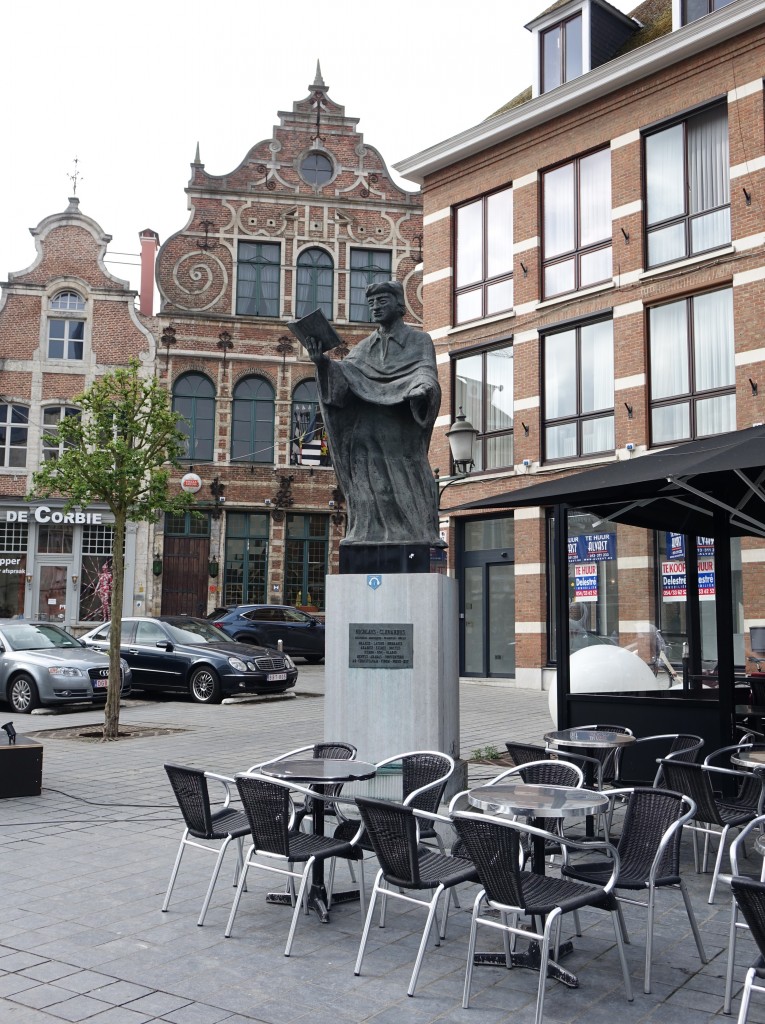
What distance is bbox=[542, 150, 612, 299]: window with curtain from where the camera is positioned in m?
19.0

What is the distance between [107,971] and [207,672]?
1268 cm

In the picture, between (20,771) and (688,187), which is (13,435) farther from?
(20,771)

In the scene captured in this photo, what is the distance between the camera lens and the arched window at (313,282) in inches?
1254

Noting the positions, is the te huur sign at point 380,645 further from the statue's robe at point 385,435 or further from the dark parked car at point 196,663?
the dark parked car at point 196,663

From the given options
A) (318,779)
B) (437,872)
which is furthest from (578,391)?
(437,872)

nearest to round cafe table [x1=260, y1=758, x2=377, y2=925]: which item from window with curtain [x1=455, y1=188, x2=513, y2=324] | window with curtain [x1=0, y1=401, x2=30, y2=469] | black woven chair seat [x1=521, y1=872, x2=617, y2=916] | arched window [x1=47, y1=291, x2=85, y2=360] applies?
black woven chair seat [x1=521, y1=872, x2=617, y2=916]

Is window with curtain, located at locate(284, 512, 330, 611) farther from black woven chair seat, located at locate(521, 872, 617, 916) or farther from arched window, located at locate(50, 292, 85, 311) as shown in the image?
black woven chair seat, located at locate(521, 872, 617, 916)

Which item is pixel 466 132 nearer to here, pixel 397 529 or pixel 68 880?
pixel 397 529

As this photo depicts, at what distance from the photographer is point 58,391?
100 ft

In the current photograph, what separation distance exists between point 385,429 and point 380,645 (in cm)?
171

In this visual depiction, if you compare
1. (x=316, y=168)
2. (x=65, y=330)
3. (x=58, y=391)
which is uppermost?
(x=316, y=168)

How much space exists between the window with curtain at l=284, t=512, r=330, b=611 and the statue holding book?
23.0 meters

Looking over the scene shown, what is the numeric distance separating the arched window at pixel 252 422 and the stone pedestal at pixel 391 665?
24.0 m

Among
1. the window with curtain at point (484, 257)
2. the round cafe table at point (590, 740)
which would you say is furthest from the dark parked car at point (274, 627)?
the round cafe table at point (590, 740)
